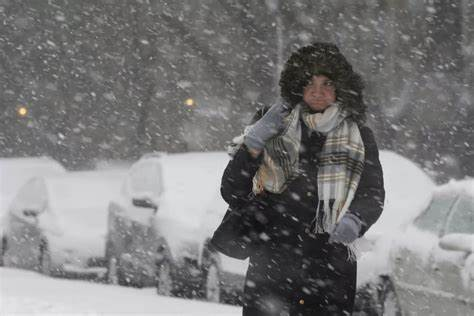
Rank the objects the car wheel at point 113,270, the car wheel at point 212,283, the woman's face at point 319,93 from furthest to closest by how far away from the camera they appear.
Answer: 1. the car wheel at point 113,270
2. the car wheel at point 212,283
3. the woman's face at point 319,93

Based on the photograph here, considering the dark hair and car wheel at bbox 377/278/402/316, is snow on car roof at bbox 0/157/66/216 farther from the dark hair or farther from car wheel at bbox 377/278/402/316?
the dark hair

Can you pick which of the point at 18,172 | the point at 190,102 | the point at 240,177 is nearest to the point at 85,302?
the point at 240,177

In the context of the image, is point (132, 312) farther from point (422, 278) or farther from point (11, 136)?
point (11, 136)

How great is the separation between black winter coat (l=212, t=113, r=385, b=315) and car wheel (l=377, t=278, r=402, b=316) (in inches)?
173

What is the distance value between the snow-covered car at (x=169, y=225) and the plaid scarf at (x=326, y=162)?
5743mm

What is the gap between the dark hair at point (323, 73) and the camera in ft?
14.6

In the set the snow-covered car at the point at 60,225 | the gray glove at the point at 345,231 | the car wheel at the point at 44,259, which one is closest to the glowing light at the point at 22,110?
the snow-covered car at the point at 60,225

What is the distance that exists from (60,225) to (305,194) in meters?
9.63

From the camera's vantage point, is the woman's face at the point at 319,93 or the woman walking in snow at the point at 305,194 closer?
the woman walking in snow at the point at 305,194

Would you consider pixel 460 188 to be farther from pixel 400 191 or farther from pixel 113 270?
pixel 113 270

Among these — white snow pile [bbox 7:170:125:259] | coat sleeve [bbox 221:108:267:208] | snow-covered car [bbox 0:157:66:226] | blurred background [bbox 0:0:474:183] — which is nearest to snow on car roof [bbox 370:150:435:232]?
white snow pile [bbox 7:170:125:259]

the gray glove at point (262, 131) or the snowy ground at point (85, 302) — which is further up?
the gray glove at point (262, 131)

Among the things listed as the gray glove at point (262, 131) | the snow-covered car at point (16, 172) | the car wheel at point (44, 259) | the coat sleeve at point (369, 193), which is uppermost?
the gray glove at point (262, 131)

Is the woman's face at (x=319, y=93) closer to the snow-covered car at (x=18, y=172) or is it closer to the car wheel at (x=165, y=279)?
the car wheel at (x=165, y=279)
